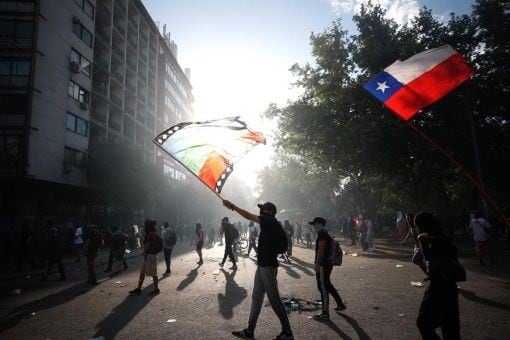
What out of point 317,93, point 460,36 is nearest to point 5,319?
point 317,93

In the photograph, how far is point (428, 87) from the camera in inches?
324

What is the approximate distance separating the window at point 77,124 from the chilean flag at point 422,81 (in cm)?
2779

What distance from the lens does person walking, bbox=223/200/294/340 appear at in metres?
5.36

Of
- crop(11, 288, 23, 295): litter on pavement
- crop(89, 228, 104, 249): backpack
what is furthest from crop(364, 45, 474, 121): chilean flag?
crop(11, 288, 23, 295): litter on pavement

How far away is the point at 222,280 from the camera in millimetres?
11648

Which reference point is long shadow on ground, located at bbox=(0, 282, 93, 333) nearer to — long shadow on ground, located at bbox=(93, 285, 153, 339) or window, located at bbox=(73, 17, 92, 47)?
long shadow on ground, located at bbox=(93, 285, 153, 339)

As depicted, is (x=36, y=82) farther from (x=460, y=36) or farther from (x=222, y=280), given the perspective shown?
(x=460, y=36)

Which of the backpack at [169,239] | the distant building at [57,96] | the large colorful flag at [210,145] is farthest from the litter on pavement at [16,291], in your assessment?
the distant building at [57,96]

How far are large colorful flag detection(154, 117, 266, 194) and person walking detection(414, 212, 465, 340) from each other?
11.5 feet

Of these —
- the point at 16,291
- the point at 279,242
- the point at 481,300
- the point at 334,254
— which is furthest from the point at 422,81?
the point at 16,291

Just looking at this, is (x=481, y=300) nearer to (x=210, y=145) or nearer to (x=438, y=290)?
(x=438, y=290)

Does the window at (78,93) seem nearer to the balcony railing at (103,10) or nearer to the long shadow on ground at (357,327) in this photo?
the balcony railing at (103,10)

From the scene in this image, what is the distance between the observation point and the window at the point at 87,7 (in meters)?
32.1

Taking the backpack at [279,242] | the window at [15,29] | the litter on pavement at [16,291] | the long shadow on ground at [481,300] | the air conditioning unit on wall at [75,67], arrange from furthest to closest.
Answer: the air conditioning unit on wall at [75,67] < the window at [15,29] < the litter on pavement at [16,291] < the long shadow on ground at [481,300] < the backpack at [279,242]
